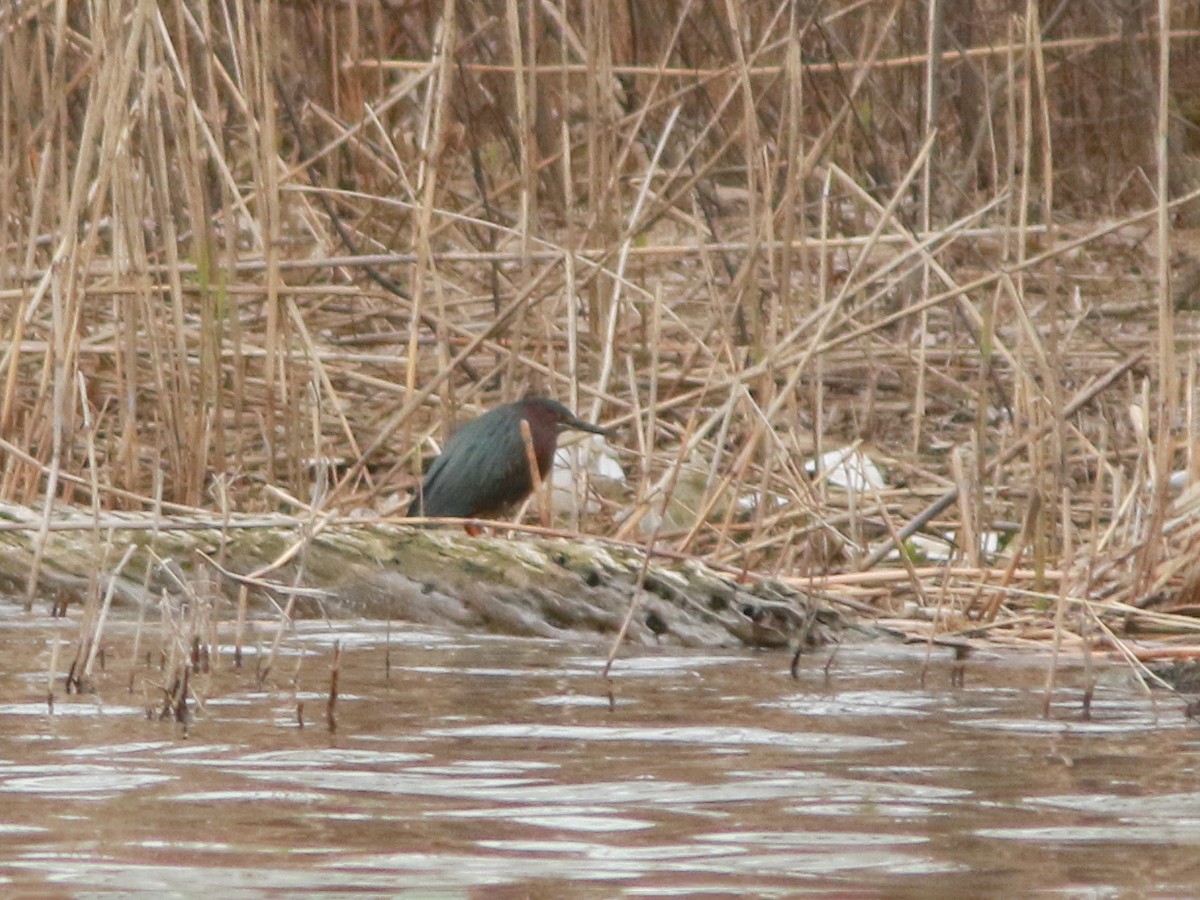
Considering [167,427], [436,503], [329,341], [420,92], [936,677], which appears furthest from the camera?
[420,92]

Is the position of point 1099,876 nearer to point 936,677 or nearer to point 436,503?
point 936,677

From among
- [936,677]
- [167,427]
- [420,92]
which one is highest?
[420,92]

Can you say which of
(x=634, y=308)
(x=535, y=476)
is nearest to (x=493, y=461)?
(x=535, y=476)

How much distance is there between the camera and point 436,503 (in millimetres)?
5672

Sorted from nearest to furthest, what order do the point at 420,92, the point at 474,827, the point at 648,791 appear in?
the point at 474,827, the point at 648,791, the point at 420,92

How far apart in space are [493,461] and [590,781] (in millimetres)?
2557

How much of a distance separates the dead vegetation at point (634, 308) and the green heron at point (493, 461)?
0.36ft

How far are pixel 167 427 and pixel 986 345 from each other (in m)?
1.97

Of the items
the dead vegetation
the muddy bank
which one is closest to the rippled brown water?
the muddy bank

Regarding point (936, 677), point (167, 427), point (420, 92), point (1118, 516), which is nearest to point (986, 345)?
point (1118, 516)

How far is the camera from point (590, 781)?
303 centimetres

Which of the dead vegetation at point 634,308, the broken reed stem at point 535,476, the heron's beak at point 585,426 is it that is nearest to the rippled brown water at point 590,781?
the dead vegetation at point 634,308

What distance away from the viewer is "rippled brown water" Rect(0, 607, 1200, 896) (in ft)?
8.02

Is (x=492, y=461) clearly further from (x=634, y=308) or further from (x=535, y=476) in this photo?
(x=634, y=308)
